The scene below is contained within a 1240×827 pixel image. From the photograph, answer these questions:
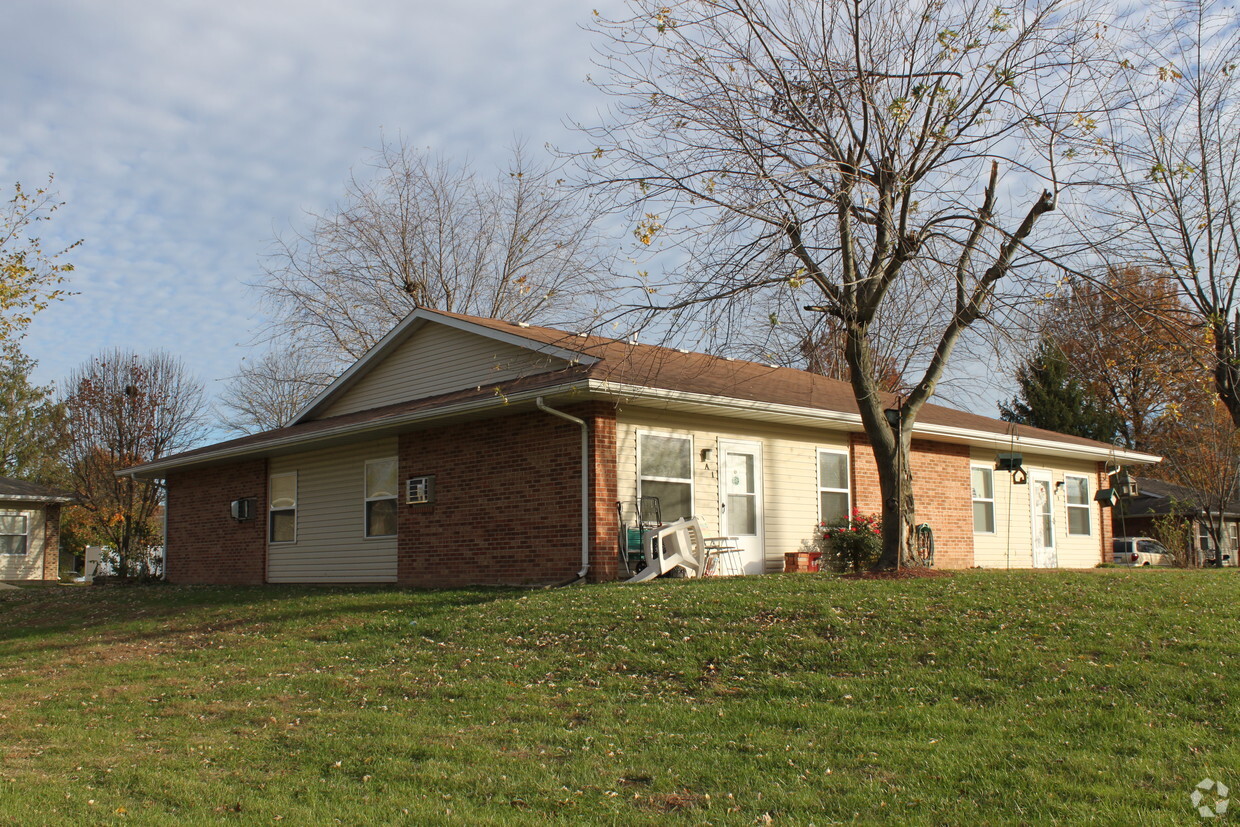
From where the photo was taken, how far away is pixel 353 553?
53.0ft

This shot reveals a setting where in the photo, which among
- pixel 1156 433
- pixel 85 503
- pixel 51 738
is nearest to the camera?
pixel 51 738

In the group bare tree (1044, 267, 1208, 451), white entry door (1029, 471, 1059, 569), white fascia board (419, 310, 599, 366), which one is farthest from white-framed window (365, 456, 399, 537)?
white entry door (1029, 471, 1059, 569)

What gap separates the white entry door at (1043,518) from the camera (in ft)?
63.0

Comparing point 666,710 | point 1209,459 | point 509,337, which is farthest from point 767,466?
point 1209,459

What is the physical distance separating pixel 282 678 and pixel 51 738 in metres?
1.96

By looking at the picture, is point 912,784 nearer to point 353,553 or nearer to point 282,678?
point 282,678

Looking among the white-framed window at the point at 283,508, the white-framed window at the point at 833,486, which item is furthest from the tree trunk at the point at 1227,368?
the white-framed window at the point at 283,508

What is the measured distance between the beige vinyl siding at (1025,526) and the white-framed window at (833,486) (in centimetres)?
347

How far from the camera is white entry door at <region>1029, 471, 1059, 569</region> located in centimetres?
1919

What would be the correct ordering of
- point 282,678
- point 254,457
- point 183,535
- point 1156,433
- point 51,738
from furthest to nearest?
1. point 1156,433
2. point 183,535
3. point 254,457
4. point 282,678
5. point 51,738

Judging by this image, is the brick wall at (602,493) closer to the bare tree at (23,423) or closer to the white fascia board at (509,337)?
the white fascia board at (509,337)

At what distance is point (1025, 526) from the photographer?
1898 cm

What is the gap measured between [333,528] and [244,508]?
8.64 ft

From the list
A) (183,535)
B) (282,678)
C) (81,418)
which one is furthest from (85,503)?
(282,678)
